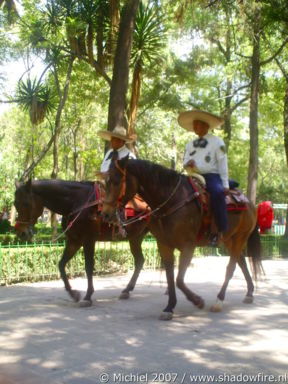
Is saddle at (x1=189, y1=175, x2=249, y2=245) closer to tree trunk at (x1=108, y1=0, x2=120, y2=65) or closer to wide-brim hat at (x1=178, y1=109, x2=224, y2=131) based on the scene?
wide-brim hat at (x1=178, y1=109, x2=224, y2=131)

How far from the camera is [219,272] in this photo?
1494 cm

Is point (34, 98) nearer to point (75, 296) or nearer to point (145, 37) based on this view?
point (145, 37)

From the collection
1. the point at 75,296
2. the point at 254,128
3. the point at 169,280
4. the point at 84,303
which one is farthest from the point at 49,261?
the point at 254,128

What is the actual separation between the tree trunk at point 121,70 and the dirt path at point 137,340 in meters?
6.49

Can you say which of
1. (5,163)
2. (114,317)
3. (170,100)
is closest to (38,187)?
(114,317)

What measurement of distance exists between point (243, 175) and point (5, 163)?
23.4 meters

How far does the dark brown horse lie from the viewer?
8.28m

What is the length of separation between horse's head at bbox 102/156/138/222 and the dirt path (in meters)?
1.72

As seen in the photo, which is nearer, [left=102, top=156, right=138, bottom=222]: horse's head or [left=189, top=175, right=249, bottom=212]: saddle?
[left=102, top=156, right=138, bottom=222]: horse's head

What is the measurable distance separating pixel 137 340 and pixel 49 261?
7131 millimetres

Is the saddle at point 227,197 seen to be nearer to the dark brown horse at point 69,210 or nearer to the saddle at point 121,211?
the saddle at point 121,211

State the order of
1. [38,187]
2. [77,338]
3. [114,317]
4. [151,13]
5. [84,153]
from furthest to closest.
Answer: [84,153] → [151,13] → [38,187] → [114,317] → [77,338]

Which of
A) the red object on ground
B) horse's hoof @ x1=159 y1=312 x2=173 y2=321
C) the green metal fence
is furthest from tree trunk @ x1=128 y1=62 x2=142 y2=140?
horse's hoof @ x1=159 y1=312 x2=173 y2=321

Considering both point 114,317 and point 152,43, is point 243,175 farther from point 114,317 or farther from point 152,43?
point 114,317
